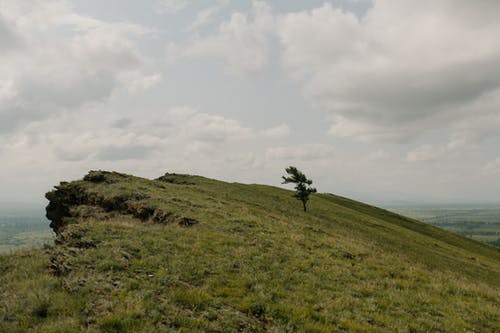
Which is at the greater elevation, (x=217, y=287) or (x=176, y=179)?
(x=176, y=179)

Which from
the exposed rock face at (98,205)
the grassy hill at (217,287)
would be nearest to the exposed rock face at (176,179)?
the exposed rock face at (98,205)

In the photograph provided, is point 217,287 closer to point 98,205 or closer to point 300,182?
point 98,205

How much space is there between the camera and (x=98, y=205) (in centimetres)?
3094

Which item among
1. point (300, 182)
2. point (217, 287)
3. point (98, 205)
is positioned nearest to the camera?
point (217, 287)

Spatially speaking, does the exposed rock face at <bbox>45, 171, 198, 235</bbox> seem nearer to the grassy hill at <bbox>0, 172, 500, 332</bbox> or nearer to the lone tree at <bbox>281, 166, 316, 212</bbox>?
the grassy hill at <bbox>0, 172, 500, 332</bbox>

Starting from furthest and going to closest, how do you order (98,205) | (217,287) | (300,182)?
1. (300,182)
2. (98,205)
3. (217,287)

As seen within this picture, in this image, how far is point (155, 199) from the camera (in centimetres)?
2923

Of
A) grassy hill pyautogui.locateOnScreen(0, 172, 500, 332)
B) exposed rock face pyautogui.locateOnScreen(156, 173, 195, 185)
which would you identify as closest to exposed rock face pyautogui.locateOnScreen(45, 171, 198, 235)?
grassy hill pyautogui.locateOnScreen(0, 172, 500, 332)

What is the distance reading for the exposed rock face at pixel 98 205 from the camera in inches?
1021

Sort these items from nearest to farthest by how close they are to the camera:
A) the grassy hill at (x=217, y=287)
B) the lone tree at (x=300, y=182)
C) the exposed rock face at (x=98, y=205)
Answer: the grassy hill at (x=217, y=287), the exposed rock face at (x=98, y=205), the lone tree at (x=300, y=182)

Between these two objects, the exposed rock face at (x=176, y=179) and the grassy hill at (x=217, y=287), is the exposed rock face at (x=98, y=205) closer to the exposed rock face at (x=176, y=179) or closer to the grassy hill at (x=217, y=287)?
the grassy hill at (x=217, y=287)

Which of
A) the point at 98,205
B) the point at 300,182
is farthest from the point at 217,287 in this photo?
the point at 300,182

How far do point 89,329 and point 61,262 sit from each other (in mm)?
6062

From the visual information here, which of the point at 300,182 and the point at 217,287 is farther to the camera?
the point at 300,182
